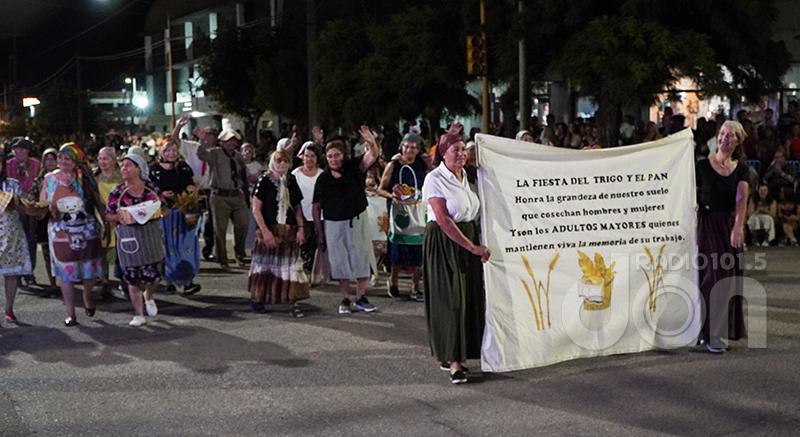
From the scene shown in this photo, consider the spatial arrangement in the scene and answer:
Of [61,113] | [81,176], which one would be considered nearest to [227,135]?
[81,176]

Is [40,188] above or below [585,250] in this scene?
above

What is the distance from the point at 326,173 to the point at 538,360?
359 centimetres

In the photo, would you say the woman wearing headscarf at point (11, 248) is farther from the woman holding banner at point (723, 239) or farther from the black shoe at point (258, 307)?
the woman holding banner at point (723, 239)

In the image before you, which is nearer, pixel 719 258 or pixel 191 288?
pixel 719 258

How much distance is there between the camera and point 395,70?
22.2 meters

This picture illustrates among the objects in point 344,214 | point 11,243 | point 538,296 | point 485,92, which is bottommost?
point 538,296

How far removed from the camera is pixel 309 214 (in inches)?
435

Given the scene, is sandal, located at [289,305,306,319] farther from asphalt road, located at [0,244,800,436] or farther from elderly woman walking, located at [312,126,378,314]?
elderly woman walking, located at [312,126,378,314]

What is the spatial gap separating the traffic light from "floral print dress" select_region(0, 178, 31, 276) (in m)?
9.75

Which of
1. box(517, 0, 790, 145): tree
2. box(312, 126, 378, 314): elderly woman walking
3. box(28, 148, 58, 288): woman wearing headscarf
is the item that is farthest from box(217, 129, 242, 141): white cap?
box(517, 0, 790, 145): tree

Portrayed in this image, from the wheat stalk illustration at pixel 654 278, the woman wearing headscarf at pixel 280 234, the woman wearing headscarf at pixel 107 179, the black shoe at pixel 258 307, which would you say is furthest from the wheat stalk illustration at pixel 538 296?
the woman wearing headscarf at pixel 107 179

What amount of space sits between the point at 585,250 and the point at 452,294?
1.19 metres

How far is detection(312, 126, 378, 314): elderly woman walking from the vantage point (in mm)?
10039

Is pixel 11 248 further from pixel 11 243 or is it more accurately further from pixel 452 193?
pixel 452 193
